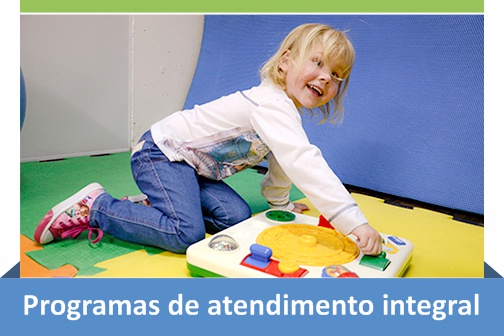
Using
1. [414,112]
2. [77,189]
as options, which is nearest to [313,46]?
[414,112]

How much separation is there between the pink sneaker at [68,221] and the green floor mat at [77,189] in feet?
0.06

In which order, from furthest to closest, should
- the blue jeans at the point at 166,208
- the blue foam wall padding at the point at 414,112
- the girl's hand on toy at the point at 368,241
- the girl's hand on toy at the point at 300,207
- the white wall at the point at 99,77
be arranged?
the white wall at the point at 99,77 → the blue foam wall padding at the point at 414,112 → the girl's hand on toy at the point at 300,207 → the blue jeans at the point at 166,208 → the girl's hand on toy at the point at 368,241

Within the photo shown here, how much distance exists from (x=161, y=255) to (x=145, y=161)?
0.20m

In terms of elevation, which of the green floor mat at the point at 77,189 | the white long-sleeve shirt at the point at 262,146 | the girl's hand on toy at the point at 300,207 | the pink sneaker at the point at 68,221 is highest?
the white long-sleeve shirt at the point at 262,146

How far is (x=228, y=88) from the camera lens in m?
1.64

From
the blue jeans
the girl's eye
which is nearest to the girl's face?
the girl's eye

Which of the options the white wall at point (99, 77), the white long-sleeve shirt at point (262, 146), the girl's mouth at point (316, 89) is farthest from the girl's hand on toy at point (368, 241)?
the white wall at point (99, 77)

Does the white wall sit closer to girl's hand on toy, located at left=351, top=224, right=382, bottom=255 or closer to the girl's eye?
the girl's eye

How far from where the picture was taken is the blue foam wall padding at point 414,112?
1.15 meters

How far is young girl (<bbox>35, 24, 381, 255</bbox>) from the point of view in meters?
0.72

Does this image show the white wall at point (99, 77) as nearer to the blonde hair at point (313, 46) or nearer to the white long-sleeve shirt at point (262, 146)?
the white long-sleeve shirt at point (262, 146)

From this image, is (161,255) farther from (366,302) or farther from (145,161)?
(366,302)

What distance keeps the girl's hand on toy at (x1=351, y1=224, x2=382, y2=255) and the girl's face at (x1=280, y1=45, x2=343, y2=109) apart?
0.28 meters

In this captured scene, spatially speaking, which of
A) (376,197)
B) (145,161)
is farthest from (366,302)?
(376,197)
